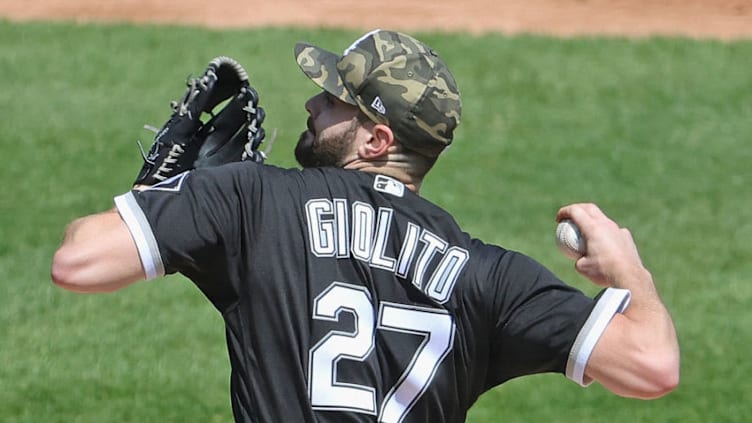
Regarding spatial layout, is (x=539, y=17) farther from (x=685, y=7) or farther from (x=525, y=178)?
(x=525, y=178)

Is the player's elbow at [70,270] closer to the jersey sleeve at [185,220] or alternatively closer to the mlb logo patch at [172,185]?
the jersey sleeve at [185,220]

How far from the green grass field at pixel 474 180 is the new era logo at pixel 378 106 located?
3.19m

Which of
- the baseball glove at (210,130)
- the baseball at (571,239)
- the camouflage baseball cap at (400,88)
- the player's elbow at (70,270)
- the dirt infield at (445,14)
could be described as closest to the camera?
the player's elbow at (70,270)

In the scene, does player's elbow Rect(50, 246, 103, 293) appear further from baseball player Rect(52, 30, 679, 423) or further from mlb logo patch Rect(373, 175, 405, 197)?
mlb logo patch Rect(373, 175, 405, 197)

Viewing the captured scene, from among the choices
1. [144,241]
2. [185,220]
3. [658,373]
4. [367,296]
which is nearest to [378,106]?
[367,296]

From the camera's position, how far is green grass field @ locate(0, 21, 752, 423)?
6625 millimetres

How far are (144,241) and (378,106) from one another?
30.2 inches

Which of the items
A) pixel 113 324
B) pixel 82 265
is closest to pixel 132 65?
pixel 113 324

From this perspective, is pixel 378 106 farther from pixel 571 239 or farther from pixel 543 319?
pixel 543 319

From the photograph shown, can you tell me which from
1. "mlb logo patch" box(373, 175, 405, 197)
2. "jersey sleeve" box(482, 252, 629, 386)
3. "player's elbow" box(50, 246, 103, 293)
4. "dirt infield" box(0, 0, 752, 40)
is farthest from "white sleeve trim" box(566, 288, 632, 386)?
"dirt infield" box(0, 0, 752, 40)

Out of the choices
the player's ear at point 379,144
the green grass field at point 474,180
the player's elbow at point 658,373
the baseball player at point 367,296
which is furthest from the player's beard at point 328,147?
the green grass field at point 474,180

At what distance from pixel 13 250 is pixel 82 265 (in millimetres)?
5569

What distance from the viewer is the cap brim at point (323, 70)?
3514mm

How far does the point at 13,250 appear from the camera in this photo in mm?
8328
